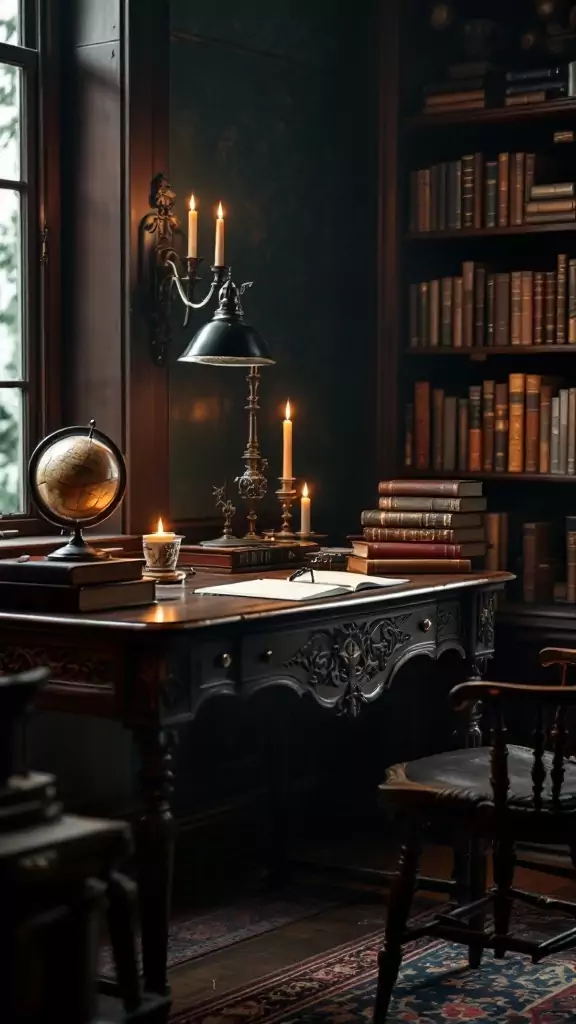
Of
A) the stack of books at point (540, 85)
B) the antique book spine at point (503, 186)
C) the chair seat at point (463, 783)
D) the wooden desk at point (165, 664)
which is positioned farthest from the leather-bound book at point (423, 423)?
the chair seat at point (463, 783)

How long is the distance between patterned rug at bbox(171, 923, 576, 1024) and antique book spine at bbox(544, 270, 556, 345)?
6.06ft

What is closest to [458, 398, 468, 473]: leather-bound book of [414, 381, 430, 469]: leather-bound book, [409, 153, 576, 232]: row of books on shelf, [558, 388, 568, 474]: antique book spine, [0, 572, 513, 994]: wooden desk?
[414, 381, 430, 469]: leather-bound book

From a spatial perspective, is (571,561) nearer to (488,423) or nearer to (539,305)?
(488,423)

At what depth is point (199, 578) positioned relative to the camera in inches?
147

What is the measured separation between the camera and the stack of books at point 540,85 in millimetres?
4520

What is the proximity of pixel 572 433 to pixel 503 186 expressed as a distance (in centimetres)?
78

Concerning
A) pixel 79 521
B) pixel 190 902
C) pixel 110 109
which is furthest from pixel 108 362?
pixel 190 902

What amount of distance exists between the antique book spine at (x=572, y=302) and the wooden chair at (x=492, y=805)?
54.0 inches

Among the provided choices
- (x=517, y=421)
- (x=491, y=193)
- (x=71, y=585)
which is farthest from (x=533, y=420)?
(x=71, y=585)

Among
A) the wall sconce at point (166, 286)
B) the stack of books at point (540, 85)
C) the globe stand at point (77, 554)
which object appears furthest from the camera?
the stack of books at point (540, 85)

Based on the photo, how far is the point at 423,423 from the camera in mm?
4809

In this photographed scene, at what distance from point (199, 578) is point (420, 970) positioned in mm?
1052

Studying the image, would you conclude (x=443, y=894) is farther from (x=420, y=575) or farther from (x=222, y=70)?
(x=222, y=70)

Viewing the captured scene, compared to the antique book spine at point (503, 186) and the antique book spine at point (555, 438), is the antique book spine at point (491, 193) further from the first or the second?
the antique book spine at point (555, 438)
